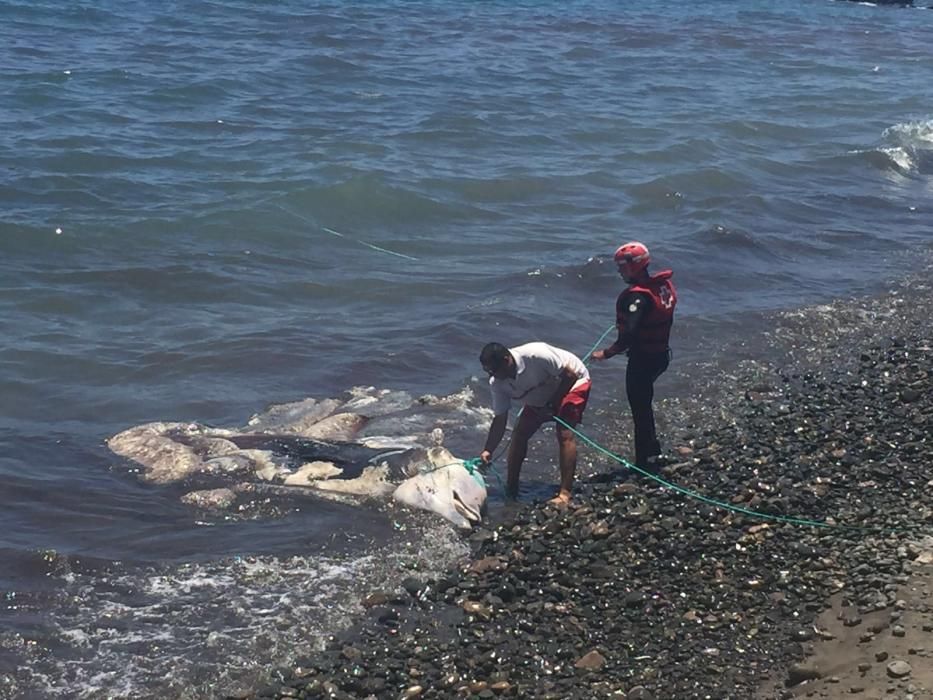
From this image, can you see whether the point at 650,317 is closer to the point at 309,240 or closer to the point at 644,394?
the point at 644,394

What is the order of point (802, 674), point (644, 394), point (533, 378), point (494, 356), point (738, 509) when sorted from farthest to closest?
point (644, 394)
point (533, 378)
point (494, 356)
point (738, 509)
point (802, 674)

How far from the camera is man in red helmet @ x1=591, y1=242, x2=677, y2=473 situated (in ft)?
35.5

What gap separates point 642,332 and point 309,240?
31.2 ft

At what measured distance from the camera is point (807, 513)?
980cm

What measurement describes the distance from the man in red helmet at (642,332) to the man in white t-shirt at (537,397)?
34 centimetres

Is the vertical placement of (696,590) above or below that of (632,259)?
below

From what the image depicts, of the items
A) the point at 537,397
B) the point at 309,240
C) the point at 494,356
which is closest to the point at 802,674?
the point at 494,356

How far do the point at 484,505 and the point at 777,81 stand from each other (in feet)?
86.7

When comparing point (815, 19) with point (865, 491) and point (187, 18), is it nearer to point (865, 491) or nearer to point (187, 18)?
point (187, 18)

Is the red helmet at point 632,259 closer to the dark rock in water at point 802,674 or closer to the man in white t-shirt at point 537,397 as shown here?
the man in white t-shirt at point 537,397

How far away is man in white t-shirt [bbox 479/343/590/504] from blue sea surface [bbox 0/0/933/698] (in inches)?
22.5

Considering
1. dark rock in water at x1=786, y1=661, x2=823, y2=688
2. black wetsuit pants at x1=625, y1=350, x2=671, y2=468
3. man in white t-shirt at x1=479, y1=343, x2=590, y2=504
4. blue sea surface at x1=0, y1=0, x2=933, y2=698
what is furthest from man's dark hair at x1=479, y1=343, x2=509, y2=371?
dark rock in water at x1=786, y1=661, x2=823, y2=688

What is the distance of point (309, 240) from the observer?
769 inches

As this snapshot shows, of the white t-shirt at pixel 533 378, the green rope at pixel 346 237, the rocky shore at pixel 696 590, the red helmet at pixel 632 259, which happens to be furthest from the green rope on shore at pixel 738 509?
the green rope at pixel 346 237
